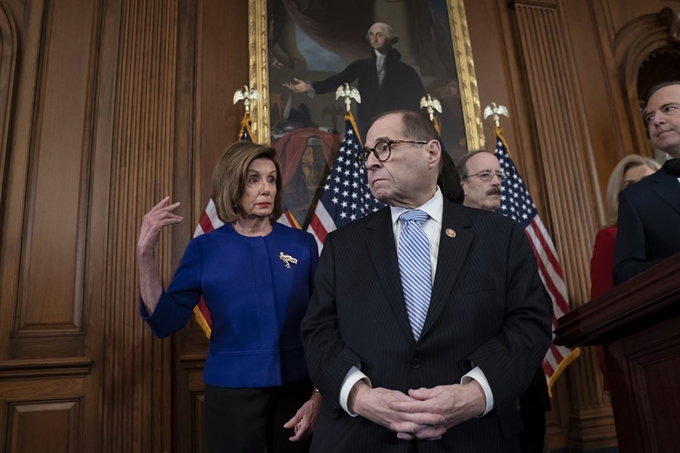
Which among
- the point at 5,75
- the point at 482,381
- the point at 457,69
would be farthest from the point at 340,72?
the point at 482,381

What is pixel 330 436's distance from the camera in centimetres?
167

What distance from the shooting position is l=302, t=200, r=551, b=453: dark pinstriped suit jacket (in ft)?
5.21

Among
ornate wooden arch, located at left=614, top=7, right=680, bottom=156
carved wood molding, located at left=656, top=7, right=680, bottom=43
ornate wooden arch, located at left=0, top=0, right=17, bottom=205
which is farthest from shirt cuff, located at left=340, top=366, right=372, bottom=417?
carved wood molding, located at left=656, top=7, right=680, bottom=43

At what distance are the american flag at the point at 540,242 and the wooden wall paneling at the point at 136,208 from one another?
264cm

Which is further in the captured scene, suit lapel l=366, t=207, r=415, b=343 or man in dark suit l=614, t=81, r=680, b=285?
man in dark suit l=614, t=81, r=680, b=285

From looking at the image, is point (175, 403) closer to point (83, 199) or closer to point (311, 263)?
point (83, 199)

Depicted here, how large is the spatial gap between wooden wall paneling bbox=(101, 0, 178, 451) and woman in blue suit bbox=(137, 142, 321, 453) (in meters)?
1.55

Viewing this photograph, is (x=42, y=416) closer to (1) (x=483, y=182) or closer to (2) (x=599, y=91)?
(1) (x=483, y=182)

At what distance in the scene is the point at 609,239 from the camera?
3.21m

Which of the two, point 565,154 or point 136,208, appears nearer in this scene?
point 136,208

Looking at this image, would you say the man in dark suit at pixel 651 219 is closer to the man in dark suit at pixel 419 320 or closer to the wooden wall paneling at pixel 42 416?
the man in dark suit at pixel 419 320

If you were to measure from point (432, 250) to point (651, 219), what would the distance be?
927mm

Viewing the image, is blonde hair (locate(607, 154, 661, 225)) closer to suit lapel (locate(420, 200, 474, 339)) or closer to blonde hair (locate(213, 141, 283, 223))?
suit lapel (locate(420, 200, 474, 339))

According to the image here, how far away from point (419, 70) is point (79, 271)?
10.7 ft
